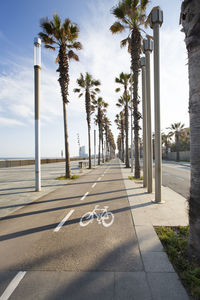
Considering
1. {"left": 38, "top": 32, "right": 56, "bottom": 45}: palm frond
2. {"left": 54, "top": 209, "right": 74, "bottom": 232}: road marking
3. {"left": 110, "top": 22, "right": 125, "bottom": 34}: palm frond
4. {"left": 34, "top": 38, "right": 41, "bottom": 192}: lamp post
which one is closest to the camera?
{"left": 54, "top": 209, "right": 74, "bottom": 232}: road marking

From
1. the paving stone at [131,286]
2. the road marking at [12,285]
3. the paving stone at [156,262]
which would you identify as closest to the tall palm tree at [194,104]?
the paving stone at [156,262]

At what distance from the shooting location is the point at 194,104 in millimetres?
2824

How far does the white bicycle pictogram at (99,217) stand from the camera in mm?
4797

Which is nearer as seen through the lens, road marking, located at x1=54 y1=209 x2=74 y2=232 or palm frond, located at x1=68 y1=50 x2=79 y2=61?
road marking, located at x1=54 y1=209 x2=74 y2=232

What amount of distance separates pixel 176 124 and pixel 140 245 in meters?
47.6

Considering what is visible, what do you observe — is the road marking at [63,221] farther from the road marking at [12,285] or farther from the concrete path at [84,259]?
the road marking at [12,285]

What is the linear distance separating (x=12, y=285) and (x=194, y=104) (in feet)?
14.3

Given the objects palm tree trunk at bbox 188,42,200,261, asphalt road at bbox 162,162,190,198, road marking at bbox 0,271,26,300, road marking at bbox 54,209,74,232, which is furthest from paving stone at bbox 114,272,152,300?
asphalt road at bbox 162,162,190,198

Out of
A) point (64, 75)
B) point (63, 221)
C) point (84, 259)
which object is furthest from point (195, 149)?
point (64, 75)

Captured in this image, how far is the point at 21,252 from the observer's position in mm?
3375

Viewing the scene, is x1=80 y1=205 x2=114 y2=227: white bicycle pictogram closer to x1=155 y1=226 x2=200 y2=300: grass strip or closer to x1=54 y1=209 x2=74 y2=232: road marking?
x1=54 y1=209 x2=74 y2=232: road marking

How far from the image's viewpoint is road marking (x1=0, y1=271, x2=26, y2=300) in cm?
226

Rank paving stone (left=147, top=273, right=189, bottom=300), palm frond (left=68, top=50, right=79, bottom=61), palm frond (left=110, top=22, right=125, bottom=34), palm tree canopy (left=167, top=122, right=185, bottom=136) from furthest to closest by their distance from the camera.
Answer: palm tree canopy (left=167, top=122, right=185, bottom=136)
palm frond (left=68, top=50, right=79, bottom=61)
palm frond (left=110, top=22, right=125, bottom=34)
paving stone (left=147, top=273, right=189, bottom=300)

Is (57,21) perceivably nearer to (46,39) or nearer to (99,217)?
(46,39)
